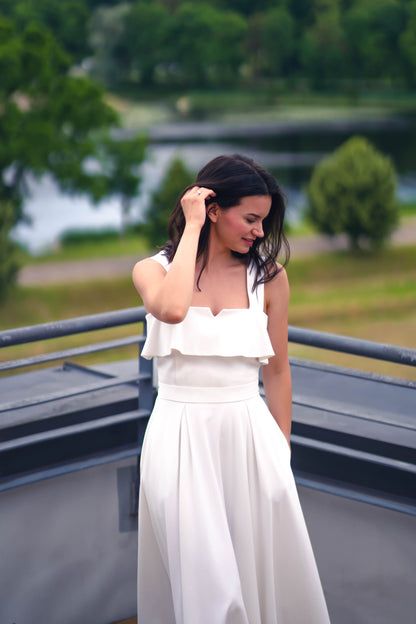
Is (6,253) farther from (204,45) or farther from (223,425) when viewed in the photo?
(223,425)

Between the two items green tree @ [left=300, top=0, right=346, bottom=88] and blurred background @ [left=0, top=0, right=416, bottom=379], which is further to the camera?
green tree @ [left=300, top=0, right=346, bottom=88]

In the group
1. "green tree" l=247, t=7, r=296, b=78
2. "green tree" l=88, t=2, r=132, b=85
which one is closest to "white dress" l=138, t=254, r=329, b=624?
"green tree" l=88, t=2, r=132, b=85

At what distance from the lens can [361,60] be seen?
40375mm

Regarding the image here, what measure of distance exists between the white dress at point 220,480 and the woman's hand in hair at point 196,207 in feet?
0.59

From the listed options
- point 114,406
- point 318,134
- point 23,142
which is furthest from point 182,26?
point 114,406

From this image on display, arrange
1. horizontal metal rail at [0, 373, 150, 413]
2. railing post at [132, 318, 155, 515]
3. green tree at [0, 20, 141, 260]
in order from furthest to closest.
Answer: green tree at [0, 20, 141, 260]
railing post at [132, 318, 155, 515]
horizontal metal rail at [0, 373, 150, 413]

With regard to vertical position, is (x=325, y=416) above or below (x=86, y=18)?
below

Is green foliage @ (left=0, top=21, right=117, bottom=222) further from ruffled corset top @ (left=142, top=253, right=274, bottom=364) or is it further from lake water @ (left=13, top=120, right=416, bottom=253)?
ruffled corset top @ (left=142, top=253, right=274, bottom=364)

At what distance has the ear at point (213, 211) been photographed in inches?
87.5

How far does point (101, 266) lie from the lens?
1240 inches

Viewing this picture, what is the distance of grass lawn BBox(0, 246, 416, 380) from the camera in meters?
22.7

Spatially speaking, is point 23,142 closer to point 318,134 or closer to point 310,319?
point 310,319

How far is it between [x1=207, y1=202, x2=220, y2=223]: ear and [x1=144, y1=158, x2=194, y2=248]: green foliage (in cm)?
2287

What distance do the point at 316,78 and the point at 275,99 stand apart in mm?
2336
